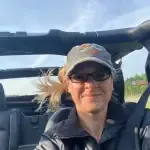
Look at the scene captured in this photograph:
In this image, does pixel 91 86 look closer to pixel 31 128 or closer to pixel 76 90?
pixel 76 90

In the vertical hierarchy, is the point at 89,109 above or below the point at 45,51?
below

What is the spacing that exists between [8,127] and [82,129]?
129 cm

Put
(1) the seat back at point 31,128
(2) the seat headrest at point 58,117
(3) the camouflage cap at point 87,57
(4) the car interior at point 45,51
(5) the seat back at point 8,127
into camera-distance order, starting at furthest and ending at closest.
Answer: (1) the seat back at point 31,128, (5) the seat back at point 8,127, (4) the car interior at point 45,51, (2) the seat headrest at point 58,117, (3) the camouflage cap at point 87,57

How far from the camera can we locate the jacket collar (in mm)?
2492

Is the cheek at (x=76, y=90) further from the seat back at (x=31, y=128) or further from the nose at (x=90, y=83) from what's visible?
the seat back at (x=31, y=128)

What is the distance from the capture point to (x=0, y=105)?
3.78 meters

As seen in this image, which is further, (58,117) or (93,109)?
(58,117)

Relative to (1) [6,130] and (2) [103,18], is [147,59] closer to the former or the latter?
(2) [103,18]

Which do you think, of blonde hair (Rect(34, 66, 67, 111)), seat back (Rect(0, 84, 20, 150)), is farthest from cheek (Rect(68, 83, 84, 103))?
seat back (Rect(0, 84, 20, 150))

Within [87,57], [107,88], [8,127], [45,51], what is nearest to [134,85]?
[45,51]

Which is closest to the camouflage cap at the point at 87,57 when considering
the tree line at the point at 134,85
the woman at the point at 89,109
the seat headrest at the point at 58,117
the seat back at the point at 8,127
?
the woman at the point at 89,109

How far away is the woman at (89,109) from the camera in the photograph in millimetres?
2428

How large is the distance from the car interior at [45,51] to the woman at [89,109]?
6.9 inches

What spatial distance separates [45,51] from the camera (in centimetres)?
325
